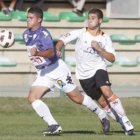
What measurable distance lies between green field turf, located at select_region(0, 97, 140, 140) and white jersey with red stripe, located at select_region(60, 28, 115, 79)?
0.97 metres

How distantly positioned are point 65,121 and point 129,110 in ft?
7.67

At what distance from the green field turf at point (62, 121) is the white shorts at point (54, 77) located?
711mm

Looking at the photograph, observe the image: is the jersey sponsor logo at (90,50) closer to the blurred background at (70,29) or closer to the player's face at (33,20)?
the player's face at (33,20)

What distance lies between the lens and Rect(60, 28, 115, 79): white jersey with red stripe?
39.1 feet

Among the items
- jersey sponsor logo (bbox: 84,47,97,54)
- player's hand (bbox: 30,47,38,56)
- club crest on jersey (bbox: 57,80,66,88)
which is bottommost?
club crest on jersey (bbox: 57,80,66,88)

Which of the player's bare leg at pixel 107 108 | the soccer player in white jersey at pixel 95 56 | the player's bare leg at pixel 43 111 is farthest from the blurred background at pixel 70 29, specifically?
the player's bare leg at pixel 43 111

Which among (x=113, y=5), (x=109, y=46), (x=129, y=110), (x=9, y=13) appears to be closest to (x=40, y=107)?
(x=109, y=46)

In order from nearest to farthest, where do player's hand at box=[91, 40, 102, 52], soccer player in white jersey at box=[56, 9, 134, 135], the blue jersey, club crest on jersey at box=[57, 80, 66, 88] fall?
the blue jersey, player's hand at box=[91, 40, 102, 52], club crest on jersey at box=[57, 80, 66, 88], soccer player in white jersey at box=[56, 9, 134, 135]

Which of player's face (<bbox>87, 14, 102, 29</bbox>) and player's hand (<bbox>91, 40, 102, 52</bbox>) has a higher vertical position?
player's face (<bbox>87, 14, 102, 29</bbox>)

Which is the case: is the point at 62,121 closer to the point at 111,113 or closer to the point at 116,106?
the point at 111,113

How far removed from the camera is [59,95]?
702 inches

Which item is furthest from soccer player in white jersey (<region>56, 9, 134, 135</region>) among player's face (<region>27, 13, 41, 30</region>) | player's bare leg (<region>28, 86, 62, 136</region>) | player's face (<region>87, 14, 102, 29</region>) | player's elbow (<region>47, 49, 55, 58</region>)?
player's bare leg (<region>28, 86, 62, 136</region>)

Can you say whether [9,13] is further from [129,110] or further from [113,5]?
[129,110]

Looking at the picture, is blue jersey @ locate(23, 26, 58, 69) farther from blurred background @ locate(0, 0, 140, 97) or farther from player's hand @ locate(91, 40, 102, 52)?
blurred background @ locate(0, 0, 140, 97)
